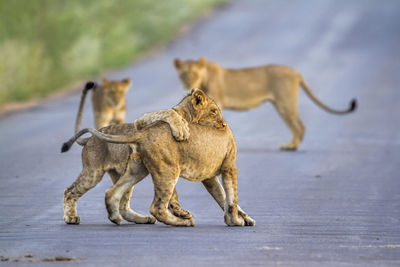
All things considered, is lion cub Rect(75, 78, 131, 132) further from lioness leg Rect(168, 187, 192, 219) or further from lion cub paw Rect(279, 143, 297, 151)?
lioness leg Rect(168, 187, 192, 219)

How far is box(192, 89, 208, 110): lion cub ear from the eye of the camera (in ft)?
24.7

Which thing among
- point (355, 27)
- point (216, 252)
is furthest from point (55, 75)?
point (216, 252)

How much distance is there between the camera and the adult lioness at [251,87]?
547 inches

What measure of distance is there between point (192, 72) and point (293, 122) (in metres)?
1.56

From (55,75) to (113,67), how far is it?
2.65 metres

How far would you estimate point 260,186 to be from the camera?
9828 mm

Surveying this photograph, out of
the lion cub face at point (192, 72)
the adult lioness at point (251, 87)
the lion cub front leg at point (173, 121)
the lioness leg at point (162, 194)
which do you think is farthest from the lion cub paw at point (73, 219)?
the adult lioness at point (251, 87)

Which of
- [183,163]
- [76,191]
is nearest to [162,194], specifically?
[183,163]

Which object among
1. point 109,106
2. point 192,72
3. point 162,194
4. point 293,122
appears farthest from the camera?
point 293,122

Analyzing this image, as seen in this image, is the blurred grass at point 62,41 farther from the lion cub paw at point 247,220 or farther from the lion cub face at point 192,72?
the lion cub paw at point 247,220

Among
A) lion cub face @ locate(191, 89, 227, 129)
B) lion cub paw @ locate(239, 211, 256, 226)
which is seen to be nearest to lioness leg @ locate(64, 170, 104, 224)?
lion cub face @ locate(191, 89, 227, 129)

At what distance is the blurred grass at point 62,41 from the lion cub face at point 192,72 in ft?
19.6

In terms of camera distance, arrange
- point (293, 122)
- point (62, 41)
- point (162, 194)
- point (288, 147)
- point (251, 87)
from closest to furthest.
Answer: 1. point (162, 194)
2. point (288, 147)
3. point (293, 122)
4. point (251, 87)
5. point (62, 41)

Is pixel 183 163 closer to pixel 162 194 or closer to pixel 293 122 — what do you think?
pixel 162 194
